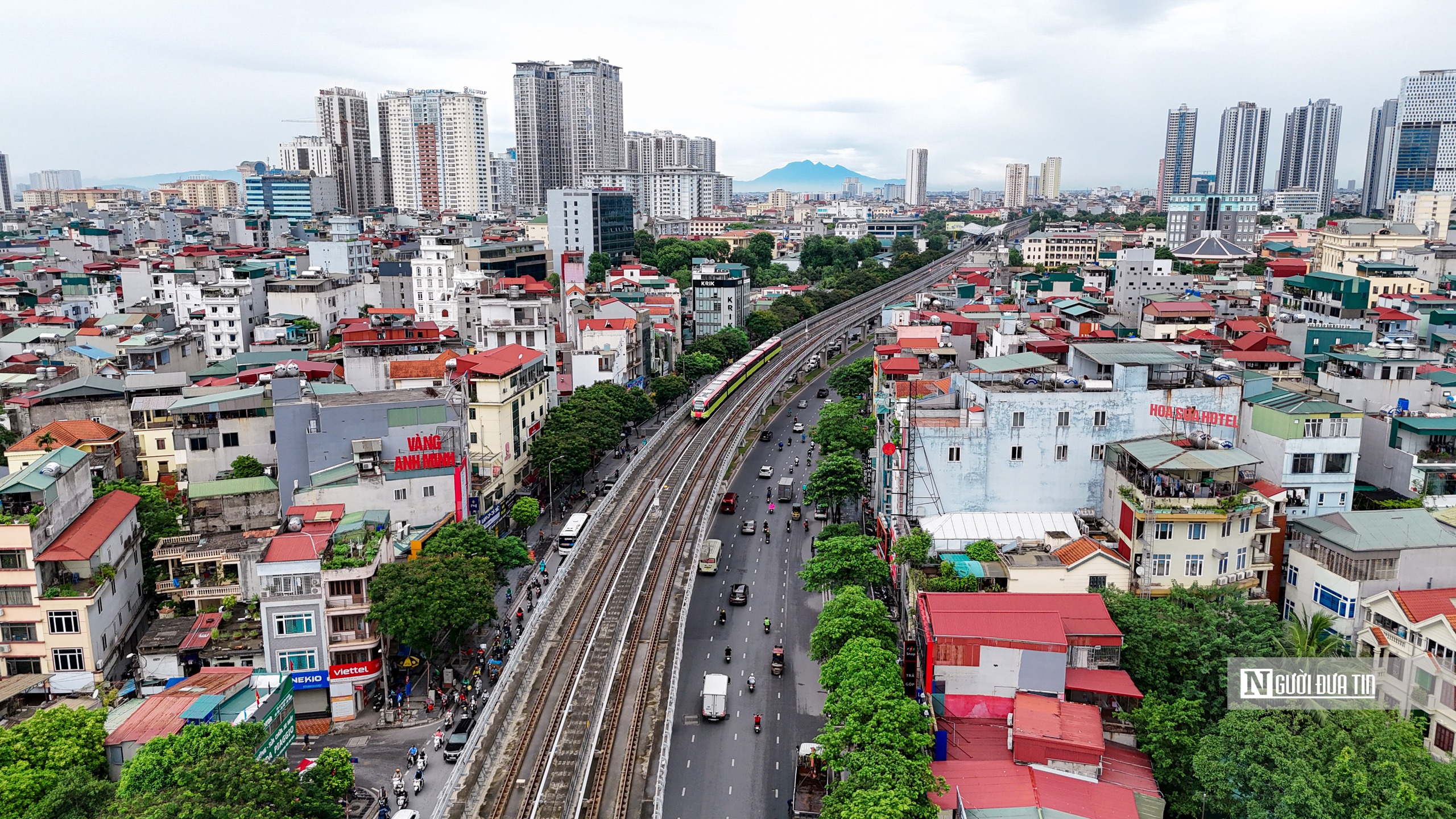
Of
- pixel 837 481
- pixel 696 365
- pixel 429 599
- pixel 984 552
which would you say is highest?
pixel 696 365

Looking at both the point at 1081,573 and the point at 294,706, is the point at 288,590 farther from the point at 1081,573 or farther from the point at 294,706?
the point at 1081,573

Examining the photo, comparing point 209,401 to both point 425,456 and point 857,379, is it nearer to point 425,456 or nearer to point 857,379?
point 425,456

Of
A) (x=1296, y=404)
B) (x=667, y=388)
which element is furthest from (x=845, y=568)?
(x=667, y=388)

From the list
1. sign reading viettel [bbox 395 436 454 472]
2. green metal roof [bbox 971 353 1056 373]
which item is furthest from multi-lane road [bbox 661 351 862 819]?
green metal roof [bbox 971 353 1056 373]

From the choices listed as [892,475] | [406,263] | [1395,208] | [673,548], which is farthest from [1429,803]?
[1395,208]

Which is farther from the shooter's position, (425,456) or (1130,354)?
(425,456)

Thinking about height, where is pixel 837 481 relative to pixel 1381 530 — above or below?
below

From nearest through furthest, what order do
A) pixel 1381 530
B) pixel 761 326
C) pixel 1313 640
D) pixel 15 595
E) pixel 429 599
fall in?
pixel 1313 640 → pixel 1381 530 → pixel 15 595 → pixel 429 599 → pixel 761 326
